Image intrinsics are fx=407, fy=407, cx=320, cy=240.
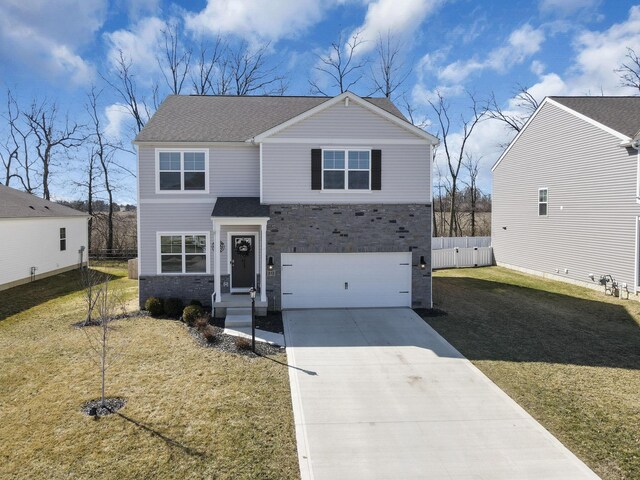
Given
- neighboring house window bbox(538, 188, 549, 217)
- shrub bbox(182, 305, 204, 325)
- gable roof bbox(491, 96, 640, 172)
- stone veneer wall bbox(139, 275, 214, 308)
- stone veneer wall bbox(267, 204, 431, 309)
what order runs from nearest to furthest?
shrub bbox(182, 305, 204, 325)
stone veneer wall bbox(267, 204, 431, 309)
stone veneer wall bbox(139, 275, 214, 308)
gable roof bbox(491, 96, 640, 172)
neighboring house window bbox(538, 188, 549, 217)

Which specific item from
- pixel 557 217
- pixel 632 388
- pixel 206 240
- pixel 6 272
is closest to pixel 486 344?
pixel 632 388

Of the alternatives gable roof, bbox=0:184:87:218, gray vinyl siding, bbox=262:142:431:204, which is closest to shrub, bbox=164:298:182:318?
gray vinyl siding, bbox=262:142:431:204

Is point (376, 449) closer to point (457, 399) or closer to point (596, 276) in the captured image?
point (457, 399)

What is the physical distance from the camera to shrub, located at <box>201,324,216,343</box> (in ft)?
33.6

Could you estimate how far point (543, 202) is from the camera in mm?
20281

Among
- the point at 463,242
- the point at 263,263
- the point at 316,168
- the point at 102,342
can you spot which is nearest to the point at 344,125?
the point at 316,168

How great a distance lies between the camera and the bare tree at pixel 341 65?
102ft

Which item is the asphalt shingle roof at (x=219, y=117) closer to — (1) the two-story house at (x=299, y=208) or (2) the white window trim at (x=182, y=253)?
(1) the two-story house at (x=299, y=208)

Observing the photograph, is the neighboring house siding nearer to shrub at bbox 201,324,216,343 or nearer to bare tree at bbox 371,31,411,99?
shrub at bbox 201,324,216,343

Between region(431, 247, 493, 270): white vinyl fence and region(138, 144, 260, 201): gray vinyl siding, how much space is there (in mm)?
13566

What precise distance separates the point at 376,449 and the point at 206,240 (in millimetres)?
9823

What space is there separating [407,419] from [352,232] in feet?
25.4

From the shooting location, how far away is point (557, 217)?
19250 mm

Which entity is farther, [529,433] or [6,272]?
[6,272]
